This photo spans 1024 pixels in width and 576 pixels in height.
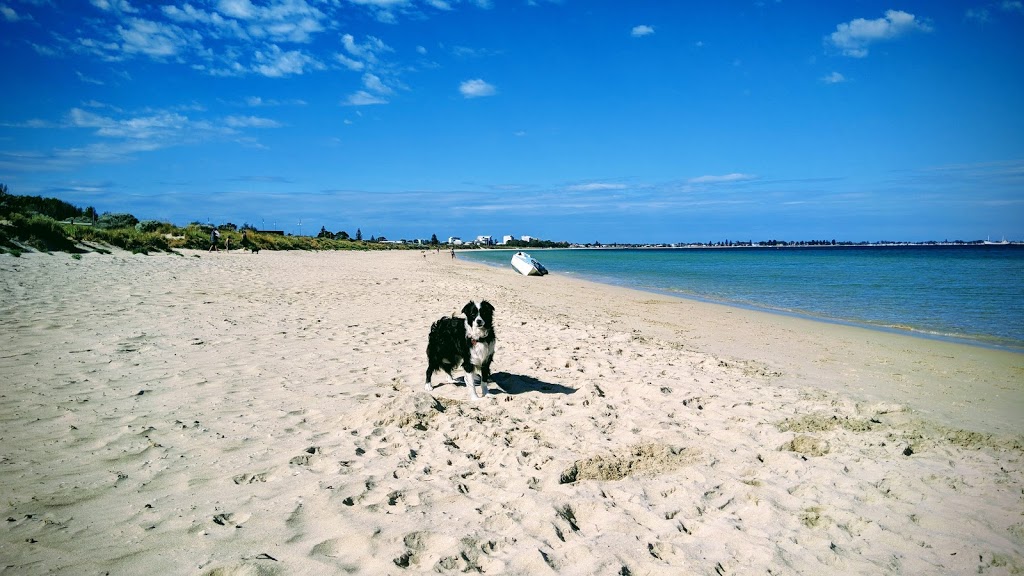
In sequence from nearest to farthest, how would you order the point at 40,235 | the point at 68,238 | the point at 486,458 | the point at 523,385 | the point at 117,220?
1. the point at 486,458
2. the point at 523,385
3. the point at 40,235
4. the point at 68,238
5. the point at 117,220

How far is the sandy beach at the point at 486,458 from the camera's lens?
2689 millimetres

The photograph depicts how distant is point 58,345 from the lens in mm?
6215

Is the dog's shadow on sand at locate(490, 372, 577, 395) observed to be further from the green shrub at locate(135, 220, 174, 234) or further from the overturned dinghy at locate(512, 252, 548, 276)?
the green shrub at locate(135, 220, 174, 234)

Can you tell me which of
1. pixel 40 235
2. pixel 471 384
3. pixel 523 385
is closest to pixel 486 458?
pixel 471 384

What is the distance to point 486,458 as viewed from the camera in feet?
12.9

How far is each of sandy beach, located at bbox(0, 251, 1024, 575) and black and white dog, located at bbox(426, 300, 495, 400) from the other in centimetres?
28

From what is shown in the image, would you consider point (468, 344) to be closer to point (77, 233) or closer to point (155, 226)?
point (77, 233)

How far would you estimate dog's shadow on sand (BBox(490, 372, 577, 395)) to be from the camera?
5.84 meters

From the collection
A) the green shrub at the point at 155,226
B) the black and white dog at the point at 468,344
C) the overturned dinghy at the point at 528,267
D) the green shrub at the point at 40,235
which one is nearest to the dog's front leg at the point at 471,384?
the black and white dog at the point at 468,344

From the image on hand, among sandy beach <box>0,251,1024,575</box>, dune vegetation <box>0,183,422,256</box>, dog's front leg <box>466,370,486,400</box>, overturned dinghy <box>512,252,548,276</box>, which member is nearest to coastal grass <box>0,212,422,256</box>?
dune vegetation <box>0,183,422,256</box>

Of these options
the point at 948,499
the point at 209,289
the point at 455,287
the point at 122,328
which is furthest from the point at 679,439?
the point at 455,287

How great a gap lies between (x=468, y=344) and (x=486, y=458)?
6.11ft

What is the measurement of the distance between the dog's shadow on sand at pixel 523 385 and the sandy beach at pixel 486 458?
0.05 metres

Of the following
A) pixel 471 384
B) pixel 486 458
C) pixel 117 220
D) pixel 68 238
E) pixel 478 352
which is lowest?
pixel 486 458
